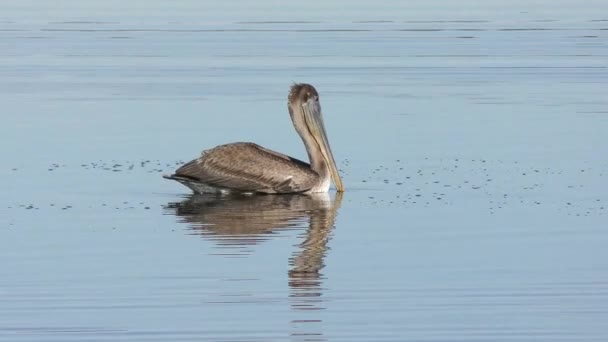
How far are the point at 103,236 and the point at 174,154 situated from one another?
5.23 meters

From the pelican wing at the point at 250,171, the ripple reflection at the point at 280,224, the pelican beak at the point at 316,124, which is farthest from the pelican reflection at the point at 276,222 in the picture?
the pelican beak at the point at 316,124

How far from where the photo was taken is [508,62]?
28844 millimetres

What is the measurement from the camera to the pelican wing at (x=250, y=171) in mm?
15531

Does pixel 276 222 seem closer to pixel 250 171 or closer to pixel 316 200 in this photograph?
pixel 316 200

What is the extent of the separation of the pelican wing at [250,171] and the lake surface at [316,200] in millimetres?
181

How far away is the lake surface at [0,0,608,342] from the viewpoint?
387 inches

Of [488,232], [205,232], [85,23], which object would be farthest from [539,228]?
[85,23]

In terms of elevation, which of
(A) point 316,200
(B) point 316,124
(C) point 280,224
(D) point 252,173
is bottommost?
(C) point 280,224

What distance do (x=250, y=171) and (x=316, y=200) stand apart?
0.70 meters

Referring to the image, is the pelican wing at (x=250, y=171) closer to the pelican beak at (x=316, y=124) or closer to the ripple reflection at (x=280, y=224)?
the ripple reflection at (x=280, y=224)

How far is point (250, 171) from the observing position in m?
15.6

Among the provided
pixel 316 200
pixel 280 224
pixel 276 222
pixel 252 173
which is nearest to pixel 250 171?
pixel 252 173

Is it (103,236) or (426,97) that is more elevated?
(426,97)

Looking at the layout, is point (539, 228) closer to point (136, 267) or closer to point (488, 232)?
point (488, 232)
